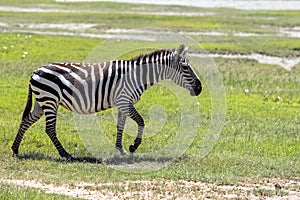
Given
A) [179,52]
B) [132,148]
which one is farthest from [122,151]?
[179,52]

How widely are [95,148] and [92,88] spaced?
4.30 feet

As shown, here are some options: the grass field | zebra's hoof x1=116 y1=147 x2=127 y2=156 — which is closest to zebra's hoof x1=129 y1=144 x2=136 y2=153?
zebra's hoof x1=116 y1=147 x2=127 y2=156

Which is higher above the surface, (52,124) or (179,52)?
(179,52)

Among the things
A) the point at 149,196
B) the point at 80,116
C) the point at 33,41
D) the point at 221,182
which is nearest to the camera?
the point at 149,196

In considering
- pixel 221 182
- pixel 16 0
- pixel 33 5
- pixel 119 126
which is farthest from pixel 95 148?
pixel 16 0

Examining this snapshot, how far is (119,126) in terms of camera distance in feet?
48.2

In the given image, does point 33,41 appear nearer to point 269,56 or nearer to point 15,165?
point 269,56

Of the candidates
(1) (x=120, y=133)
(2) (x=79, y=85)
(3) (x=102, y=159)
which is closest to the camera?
(3) (x=102, y=159)

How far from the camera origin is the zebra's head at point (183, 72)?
14.7 m

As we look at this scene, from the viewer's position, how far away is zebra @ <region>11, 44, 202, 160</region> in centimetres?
1402

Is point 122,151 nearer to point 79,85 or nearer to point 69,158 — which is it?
point 69,158

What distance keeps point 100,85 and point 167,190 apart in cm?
376

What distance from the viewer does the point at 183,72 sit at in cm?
1474

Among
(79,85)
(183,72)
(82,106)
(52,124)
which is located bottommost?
(52,124)
